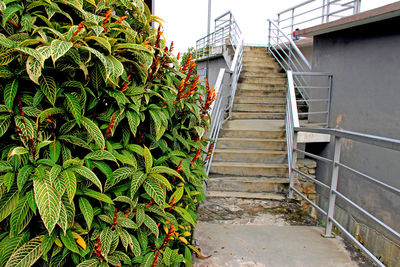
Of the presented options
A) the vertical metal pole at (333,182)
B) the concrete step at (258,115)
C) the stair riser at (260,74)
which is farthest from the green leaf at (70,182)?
the stair riser at (260,74)

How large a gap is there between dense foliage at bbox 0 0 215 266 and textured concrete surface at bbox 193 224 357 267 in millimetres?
706

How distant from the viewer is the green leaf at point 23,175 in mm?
1018

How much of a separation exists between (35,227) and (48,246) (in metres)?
0.13

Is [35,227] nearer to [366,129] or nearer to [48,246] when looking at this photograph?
[48,246]

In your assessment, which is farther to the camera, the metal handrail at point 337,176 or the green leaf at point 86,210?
the metal handrail at point 337,176

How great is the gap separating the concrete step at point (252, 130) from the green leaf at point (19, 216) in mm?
3423

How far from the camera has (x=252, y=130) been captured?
4.39 meters

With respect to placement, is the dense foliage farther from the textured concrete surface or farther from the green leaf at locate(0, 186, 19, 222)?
the textured concrete surface

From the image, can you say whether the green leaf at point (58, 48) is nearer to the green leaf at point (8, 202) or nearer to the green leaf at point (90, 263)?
the green leaf at point (8, 202)

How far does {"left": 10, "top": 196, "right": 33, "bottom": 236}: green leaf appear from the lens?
105 cm

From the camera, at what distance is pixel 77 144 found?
1212mm

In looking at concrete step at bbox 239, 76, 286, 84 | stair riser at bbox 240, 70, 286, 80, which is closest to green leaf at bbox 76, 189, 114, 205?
concrete step at bbox 239, 76, 286, 84

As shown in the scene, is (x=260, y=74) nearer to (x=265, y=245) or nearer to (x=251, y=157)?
(x=251, y=157)

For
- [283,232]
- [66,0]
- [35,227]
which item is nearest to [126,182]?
[35,227]
